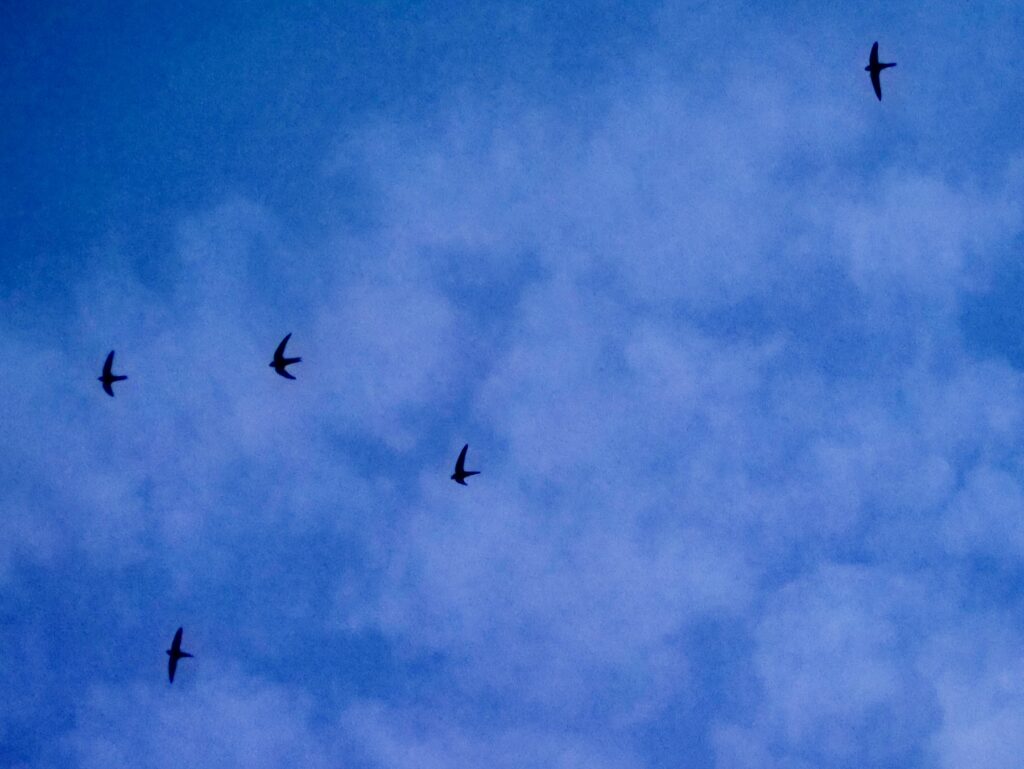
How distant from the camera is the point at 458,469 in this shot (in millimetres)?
48406

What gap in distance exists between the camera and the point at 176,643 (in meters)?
51.8

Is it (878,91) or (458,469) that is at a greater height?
(878,91)

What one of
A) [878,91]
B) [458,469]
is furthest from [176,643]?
[878,91]

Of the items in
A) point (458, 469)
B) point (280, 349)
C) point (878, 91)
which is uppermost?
point (878, 91)

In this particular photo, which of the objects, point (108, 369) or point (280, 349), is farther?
point (108, 369)

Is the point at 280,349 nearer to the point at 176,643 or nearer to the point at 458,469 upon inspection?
the point at 458,469

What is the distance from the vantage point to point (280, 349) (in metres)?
48.1

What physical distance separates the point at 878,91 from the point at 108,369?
4306cm

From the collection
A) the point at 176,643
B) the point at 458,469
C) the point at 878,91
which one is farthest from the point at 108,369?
the point at 878,91

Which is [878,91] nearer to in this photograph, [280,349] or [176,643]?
[280,349]

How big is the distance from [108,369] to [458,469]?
20337 mm

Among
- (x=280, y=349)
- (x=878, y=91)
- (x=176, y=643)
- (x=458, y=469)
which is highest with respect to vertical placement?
(x=878, y=91)

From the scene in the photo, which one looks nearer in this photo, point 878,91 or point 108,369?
point 878,91

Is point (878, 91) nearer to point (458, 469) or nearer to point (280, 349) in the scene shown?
point (458, 469)
